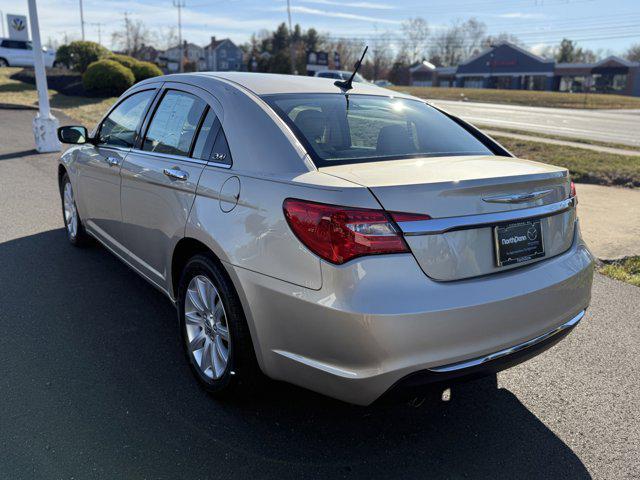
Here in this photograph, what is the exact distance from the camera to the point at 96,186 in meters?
4.63

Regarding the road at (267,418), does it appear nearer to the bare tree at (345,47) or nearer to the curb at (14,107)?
the curb at (14,107)

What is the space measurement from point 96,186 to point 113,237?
0.51 m

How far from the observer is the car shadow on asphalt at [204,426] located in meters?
2.59

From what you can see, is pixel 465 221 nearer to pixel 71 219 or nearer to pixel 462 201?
pixel 462 201

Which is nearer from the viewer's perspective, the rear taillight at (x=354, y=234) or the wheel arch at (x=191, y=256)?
the rear taillight at (x=354, y=234)

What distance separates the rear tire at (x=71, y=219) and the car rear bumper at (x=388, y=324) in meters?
3.44

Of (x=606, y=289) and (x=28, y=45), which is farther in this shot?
(x=28, y=45)

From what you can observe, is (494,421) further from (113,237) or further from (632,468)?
(113,237)

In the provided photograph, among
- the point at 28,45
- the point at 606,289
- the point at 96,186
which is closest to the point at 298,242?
the point at 96,186

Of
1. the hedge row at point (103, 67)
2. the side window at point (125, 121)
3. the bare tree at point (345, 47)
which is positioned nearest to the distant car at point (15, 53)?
the hedge row at point (103, 67)

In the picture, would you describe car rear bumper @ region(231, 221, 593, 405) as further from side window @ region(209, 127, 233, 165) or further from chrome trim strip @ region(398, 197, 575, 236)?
side window @ region(209, 127, 233, 165)

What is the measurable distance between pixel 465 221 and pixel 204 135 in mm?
1658

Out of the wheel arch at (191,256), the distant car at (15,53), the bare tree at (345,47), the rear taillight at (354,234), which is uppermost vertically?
the bare tree at (345,47)

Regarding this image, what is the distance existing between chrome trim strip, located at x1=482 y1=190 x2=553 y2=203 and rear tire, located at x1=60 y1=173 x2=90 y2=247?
13.8ft
